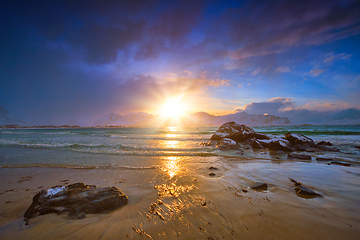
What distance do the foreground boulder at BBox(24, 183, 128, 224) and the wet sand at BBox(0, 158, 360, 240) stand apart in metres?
0.14

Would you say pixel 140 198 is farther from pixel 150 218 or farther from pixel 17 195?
pixel 17 195

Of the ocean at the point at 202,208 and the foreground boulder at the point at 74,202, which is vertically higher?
the foreground boulder at the point at 74,202

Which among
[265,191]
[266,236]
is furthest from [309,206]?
[266,236]

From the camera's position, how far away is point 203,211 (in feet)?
9.82

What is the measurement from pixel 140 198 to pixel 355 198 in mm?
5422

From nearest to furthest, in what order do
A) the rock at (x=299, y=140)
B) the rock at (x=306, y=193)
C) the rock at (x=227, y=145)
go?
the rock at (x=306, y=193)
the rock at (x=227, y=145)
the rock at (x=299, y=140)

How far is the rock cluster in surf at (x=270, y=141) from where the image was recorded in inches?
453

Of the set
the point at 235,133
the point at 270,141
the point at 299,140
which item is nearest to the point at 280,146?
the point at 270,141

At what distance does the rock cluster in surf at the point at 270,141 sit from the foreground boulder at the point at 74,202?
995cm

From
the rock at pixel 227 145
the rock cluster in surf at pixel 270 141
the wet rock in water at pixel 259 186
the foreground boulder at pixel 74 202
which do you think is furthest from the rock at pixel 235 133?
the foreground boulder at pixel 74 202

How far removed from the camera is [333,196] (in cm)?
359

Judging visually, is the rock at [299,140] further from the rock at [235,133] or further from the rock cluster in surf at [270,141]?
the rock at [235,133]

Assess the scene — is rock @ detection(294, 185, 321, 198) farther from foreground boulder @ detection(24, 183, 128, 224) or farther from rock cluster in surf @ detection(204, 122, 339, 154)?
rock cluster in surf @ detection(204, 122, 339, 154)

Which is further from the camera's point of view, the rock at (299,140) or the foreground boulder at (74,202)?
the rock at (299,140)
